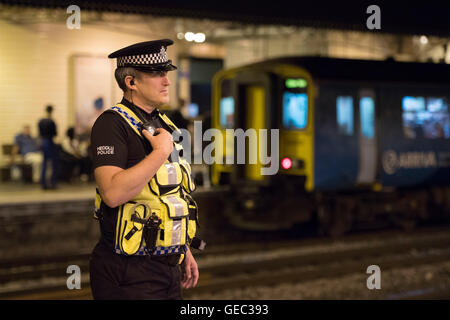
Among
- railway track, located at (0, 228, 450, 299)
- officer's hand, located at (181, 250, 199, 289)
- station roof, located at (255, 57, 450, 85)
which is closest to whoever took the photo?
officer's hand, located at (181, 250, 199, 289)

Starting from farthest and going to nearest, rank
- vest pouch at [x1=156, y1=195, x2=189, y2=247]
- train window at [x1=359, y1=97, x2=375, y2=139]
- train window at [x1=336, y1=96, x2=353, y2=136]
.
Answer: train window at [x1=359, y1=97, x2=375, y2=139], train window at [x1=336, y1=96, x2=353, y2=136], vest pouch at [x1=156, y1=195, x2=189, y2=247]

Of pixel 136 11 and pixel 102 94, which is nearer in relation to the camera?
pixel 136 11

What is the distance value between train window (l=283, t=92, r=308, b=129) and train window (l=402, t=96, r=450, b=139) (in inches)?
83.1

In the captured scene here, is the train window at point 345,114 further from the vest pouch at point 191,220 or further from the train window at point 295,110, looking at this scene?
the vest pouch at point 191,220

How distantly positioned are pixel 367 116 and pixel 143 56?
8947mm

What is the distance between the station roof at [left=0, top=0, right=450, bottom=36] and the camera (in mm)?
7969

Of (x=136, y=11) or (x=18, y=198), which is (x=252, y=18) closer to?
(x=136, y=11)

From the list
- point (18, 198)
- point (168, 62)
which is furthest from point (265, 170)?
point (168, 62)

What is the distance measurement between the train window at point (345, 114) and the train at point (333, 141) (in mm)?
17

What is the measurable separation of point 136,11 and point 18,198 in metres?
5.63

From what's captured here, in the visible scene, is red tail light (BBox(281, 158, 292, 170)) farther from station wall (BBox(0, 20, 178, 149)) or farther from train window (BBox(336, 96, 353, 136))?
station wall (BBox(0, 20, 178, 149))

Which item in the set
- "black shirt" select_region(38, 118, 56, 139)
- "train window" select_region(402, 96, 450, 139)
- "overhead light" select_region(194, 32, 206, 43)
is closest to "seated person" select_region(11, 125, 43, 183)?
"black shirt" select_region(38, 118, 56, 139)

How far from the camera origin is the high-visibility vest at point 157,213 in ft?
8.63
